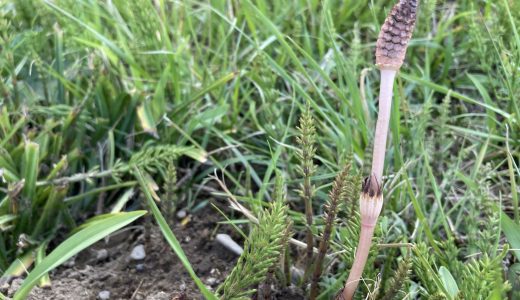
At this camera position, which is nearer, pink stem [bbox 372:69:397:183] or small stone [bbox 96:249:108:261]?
pink stem [bbox 372:69:397:183]

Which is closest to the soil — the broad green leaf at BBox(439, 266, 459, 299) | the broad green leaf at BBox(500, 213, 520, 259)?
the broad green leaf at BBox(439, 266, 459, 299)

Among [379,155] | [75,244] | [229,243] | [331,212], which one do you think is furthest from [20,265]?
[379,155]

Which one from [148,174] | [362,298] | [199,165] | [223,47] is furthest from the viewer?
[223,47]

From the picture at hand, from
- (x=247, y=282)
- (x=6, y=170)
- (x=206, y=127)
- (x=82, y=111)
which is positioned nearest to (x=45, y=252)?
(x=6, y=170)

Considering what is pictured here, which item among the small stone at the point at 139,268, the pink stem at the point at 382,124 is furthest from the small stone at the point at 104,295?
the pink stem at the point at 382,124

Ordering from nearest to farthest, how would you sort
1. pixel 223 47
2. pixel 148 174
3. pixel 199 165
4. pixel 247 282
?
pixel 247 282 → pixel 148 174 → pixel 199 165 → pixel 223 47

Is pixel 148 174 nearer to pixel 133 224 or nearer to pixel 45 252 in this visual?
pixel 133 224

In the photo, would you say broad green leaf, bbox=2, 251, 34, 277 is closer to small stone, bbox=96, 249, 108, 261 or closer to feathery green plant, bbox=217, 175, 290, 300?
small stone, bbox=96, 249, 108, 261

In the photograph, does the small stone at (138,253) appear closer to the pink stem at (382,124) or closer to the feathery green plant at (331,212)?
the feathery green plant at (331,212)
